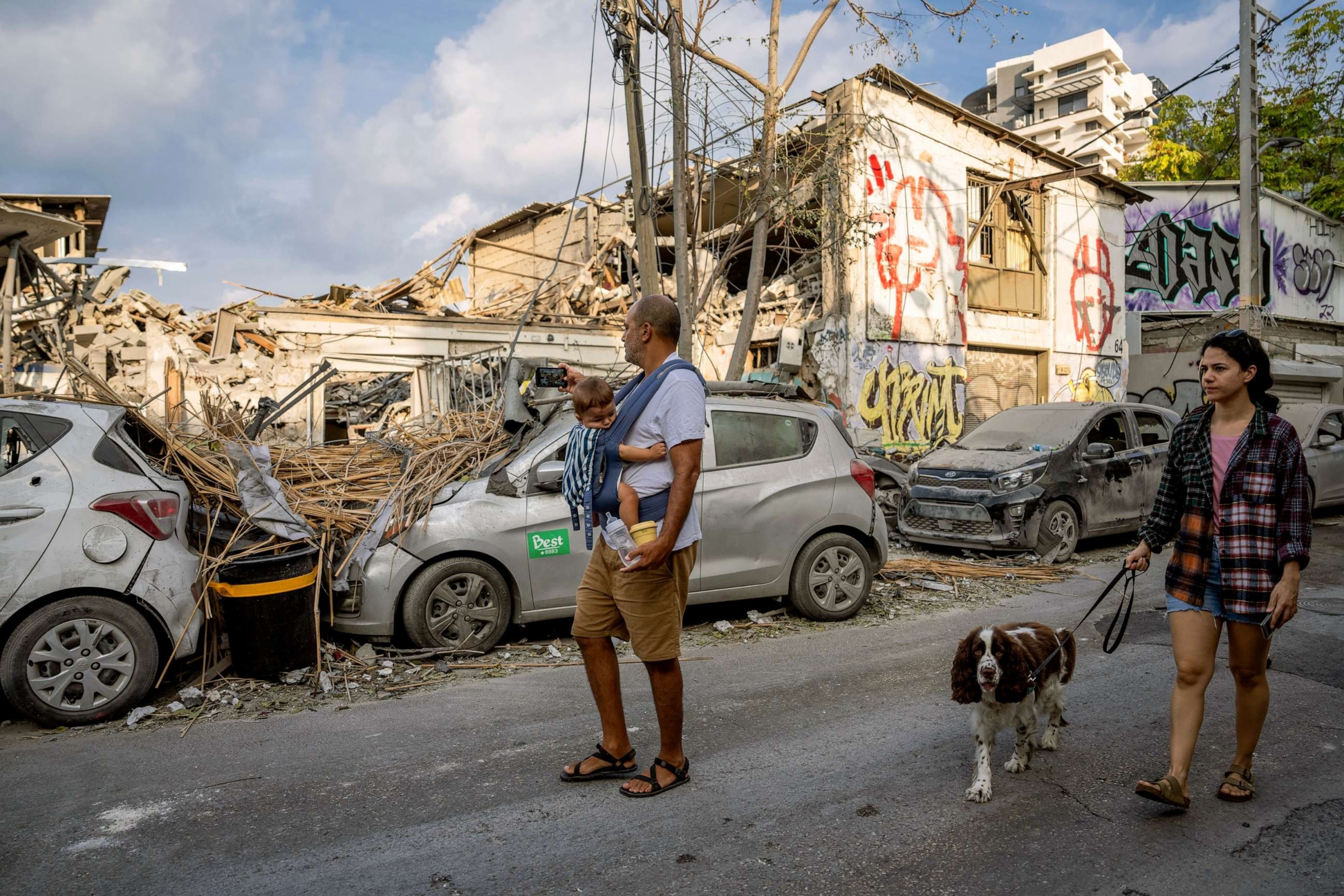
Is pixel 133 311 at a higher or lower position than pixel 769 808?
higher

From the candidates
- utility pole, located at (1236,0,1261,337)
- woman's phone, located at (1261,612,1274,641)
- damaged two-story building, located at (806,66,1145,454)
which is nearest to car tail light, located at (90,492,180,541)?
woman's phone, located at (1261,612,1274,641)

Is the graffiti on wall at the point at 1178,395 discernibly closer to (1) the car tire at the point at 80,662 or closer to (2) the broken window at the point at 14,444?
(1) the car tire at the point at 80,662

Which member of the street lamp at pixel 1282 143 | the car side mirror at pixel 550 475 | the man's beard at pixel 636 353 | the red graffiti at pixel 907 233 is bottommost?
the car side mirror at pixel 550 475

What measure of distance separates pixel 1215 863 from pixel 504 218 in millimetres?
18386

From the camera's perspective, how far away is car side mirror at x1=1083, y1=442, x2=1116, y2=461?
9617mm

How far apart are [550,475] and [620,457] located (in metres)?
2.55

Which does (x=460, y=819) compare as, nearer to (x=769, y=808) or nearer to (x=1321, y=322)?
(x=769, y=808)

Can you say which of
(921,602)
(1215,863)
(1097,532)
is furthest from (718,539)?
(1097,532)

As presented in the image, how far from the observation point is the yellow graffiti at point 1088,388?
18.5 meters

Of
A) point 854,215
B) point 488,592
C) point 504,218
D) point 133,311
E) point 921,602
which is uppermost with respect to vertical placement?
point 504,218

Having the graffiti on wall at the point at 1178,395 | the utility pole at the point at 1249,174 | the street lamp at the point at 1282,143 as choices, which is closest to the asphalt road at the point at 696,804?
the utility pole at the point at 1249,174

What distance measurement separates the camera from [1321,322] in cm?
2530

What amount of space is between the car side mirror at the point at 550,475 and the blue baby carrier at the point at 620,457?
239 cm

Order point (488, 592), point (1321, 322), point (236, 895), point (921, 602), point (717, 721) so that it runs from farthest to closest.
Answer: point (1321, 322) → point (921, 602) → point (488, 592) → point (717, 721) → point (236, 895)
